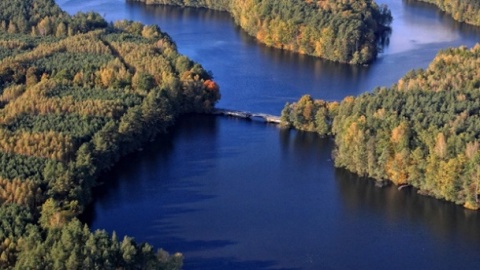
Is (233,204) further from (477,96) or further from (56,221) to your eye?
(477,96)

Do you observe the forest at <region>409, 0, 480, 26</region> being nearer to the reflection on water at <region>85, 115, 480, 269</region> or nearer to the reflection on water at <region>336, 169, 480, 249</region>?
the reflection on water at <region>85, 115, 480, 269</region>

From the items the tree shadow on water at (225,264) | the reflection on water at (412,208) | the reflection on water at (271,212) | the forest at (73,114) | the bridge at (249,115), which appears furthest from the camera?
the bridge at (249,115)

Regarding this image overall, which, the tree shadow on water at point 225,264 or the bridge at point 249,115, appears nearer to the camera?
the tree shadow on water at point 225,264

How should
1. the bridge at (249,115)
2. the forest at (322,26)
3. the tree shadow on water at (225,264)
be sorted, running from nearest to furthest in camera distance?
the tree shadow on water at (225,264), the bridge at (249,115), the forest at (322,26)

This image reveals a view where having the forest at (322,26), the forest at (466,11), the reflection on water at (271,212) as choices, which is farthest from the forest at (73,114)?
the forest at (466,11)

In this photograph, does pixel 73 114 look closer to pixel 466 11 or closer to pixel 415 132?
pixel 415 132

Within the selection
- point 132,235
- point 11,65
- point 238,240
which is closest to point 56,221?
point 132,235

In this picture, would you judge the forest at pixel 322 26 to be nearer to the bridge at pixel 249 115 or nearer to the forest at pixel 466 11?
the forest at pixel 466 11
